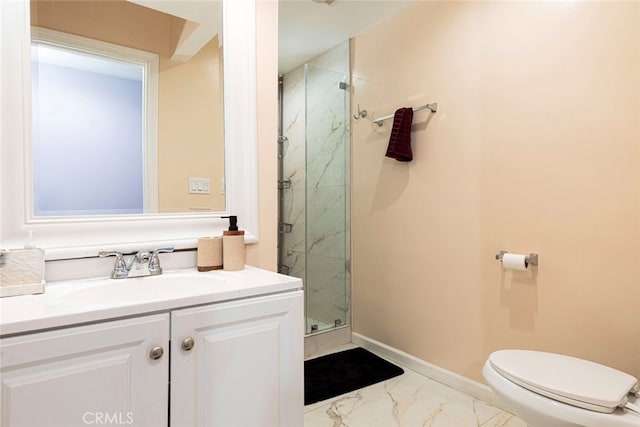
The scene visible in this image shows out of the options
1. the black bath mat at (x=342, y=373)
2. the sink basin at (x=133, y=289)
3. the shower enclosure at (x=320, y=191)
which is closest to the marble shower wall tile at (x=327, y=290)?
the shower enclosure at (x=320, y=191)

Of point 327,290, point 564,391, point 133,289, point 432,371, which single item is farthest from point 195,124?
point 432,371

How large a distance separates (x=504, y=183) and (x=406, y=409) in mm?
1260

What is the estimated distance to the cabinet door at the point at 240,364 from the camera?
0.87 m

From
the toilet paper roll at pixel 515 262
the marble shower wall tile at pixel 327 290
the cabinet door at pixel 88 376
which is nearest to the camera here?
the cabinet door at pixel 88 376

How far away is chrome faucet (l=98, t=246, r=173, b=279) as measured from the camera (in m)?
1.16

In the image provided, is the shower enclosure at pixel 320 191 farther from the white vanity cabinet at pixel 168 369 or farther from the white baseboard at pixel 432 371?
the white vanity cabinet at pixel 168 369

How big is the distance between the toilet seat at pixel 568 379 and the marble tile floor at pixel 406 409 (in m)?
0.55

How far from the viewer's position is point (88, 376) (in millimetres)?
753

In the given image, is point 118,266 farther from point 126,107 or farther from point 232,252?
point 126,107

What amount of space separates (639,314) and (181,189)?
6.14ft

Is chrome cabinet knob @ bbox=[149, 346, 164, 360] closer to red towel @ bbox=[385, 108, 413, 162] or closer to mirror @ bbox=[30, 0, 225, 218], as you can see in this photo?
mirror @ bbox=[30, 0, 225, 218]

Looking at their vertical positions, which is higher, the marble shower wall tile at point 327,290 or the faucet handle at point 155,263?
the faucet handle at point 155,263

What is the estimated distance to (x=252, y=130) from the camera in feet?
4.90

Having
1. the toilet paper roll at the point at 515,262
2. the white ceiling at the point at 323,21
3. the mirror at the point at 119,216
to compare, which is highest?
the white ceiling at the point at 323,21
